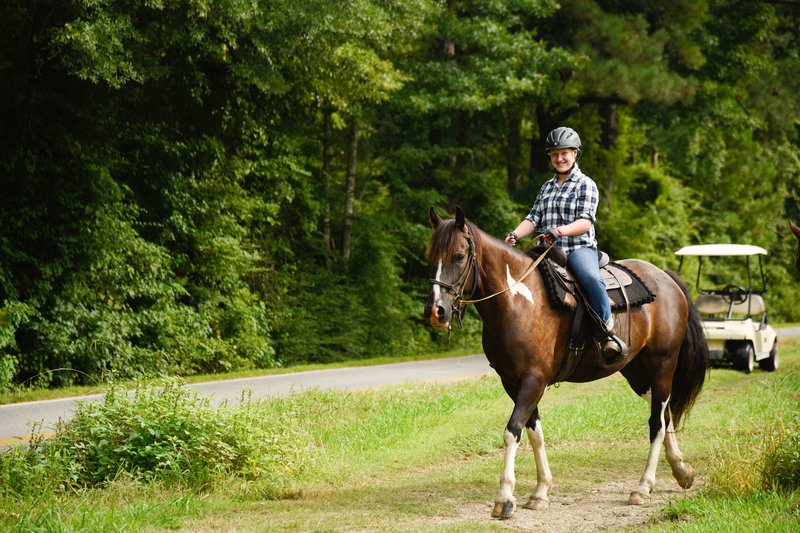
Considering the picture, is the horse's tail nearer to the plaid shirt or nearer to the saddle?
the saddle

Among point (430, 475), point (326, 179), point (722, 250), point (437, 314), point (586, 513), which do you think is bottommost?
point (430, 475)

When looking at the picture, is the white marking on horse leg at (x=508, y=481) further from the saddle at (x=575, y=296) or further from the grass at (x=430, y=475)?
the saddle at (x=575, y=296)

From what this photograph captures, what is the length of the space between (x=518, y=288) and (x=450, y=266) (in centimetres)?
74

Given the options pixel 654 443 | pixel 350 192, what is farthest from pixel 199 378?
pixel 654 443

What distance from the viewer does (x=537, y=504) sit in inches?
244

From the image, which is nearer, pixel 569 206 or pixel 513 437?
pixel 513 437

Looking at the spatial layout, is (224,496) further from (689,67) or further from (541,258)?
(689,67)

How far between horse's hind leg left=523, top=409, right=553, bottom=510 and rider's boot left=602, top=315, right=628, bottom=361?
876 mm

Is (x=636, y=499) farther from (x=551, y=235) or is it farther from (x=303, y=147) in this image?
(x=303, y=147)

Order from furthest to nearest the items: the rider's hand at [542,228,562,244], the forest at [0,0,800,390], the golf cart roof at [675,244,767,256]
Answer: the golf cart roof at [675,244,767,256], the forest at [0,0,800,390], the rider's hand at [542,228,562,244]

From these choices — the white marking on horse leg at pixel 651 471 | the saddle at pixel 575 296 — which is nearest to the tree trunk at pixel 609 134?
the saddle at pixel 575 296

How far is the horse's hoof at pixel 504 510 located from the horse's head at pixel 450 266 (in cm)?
143

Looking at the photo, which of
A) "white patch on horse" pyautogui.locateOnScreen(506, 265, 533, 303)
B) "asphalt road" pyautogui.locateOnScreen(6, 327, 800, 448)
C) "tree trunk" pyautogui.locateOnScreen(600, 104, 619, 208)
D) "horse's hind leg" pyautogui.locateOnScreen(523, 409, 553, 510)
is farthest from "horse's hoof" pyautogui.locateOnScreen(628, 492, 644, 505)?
"tree trunk" pyautogui.locateOnScreen(600, 104, 619, 208)

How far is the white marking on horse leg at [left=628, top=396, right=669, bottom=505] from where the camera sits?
6467mm
